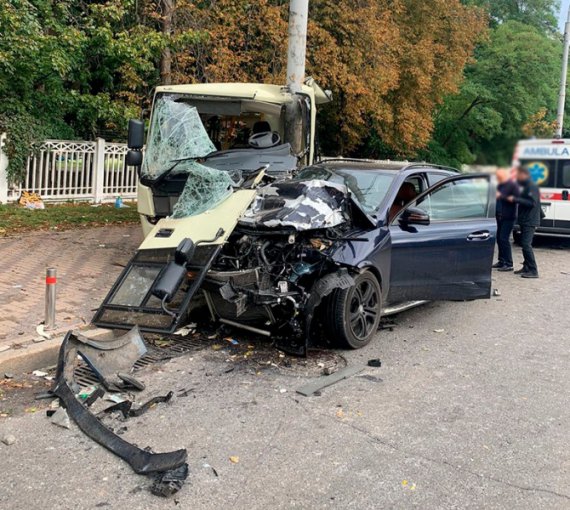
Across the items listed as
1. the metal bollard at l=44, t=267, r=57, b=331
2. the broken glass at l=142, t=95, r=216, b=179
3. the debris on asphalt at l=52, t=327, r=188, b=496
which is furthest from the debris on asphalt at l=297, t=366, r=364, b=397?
the broken glass at l=142, t=95, r=216, b=179

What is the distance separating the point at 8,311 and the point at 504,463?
189 inches

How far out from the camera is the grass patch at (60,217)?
11055 millimetres

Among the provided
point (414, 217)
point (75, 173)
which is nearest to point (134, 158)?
point (414, 217)

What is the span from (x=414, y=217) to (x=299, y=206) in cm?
141

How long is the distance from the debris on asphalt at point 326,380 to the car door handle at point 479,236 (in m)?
2.43

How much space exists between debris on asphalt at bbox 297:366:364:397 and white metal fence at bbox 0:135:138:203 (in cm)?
1065

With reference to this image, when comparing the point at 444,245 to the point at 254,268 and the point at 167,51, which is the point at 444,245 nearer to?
the point at 254,268

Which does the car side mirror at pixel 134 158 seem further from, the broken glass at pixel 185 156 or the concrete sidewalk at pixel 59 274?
the concrete sidewalk at pixel 59 274

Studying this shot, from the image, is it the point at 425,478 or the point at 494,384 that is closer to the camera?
the point at 425,478

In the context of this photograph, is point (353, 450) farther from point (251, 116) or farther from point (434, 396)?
point (251, 116)

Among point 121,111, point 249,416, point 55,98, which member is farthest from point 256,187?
point 55,98

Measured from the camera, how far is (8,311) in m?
6.04

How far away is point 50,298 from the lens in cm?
552

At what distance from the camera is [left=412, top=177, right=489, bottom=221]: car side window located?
6.80m
